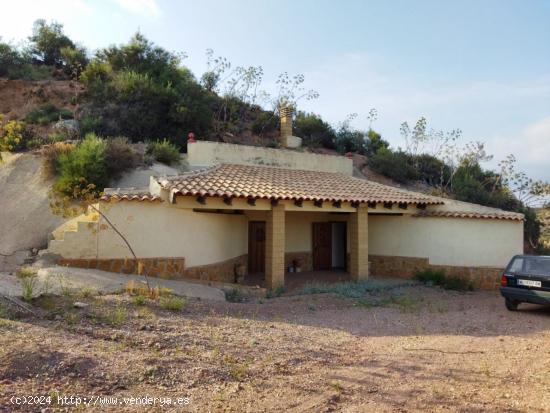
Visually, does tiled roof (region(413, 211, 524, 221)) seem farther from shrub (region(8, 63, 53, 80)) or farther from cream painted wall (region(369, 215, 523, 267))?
shrub (region(8, 63, 53, 80))

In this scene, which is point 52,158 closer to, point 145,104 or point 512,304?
point 145,104

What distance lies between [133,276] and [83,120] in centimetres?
1266

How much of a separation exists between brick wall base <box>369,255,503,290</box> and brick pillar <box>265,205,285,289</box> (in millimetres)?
5168

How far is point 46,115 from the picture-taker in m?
22.7

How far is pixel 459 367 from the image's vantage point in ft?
19.9

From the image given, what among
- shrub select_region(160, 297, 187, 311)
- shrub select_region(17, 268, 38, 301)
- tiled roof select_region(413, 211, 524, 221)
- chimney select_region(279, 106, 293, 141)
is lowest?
shrub select_region(160, 297, 187, 311)

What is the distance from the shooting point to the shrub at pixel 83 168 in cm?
1463

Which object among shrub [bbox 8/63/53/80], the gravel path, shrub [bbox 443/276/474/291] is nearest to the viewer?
the gravel path

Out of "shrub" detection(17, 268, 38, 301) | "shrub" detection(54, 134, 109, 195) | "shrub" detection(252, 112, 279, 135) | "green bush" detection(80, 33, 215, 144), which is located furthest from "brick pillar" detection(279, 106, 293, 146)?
"shrub" detection(17, 268, 38, 301)

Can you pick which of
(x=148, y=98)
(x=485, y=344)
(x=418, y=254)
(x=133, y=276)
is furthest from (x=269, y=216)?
(x=148, y=98)

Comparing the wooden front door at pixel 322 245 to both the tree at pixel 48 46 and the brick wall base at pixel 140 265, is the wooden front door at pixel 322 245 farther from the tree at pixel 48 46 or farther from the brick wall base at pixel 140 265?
the tree at pixel 48 46

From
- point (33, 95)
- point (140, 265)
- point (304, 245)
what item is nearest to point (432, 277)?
point (304, 245)

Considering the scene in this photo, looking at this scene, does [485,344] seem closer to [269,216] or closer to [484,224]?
[269,216]

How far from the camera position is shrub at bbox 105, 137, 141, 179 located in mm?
16219
